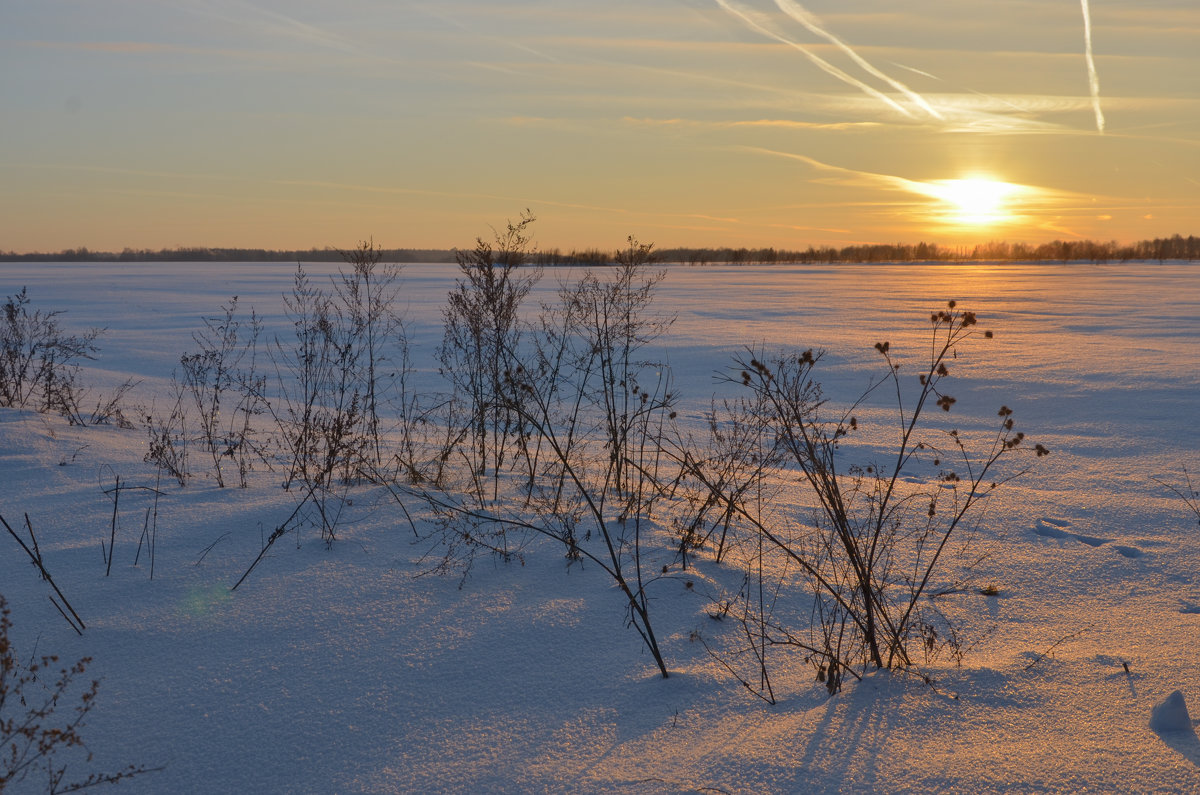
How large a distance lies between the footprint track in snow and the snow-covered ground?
3cm

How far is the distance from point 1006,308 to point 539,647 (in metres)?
21.1

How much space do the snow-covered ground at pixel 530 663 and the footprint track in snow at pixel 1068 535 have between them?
29 mm

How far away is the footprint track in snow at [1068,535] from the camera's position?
4.72m

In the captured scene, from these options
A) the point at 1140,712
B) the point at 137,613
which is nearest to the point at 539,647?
the point at 137,613

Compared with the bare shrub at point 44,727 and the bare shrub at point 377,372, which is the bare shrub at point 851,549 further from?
the bare shrub at point 377,372

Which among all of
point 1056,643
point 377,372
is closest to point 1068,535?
point 1056,643

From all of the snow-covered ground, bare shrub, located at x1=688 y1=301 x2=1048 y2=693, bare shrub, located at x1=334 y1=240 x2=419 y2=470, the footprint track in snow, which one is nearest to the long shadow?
the snow-covered ground

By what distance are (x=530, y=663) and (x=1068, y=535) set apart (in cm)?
392

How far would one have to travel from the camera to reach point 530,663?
10.3 ft

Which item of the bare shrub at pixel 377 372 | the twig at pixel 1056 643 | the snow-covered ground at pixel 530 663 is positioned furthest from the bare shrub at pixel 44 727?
the twig at pixel 1056 643

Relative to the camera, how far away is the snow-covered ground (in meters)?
2.45

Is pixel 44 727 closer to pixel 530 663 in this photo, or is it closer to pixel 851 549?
pixel 530 663

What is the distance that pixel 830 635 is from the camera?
3.30m

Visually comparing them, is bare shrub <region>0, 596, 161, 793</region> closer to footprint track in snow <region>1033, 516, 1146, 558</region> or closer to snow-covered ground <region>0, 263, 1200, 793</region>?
snow-covered ground <region>0, 263, 1200, 793</region>
